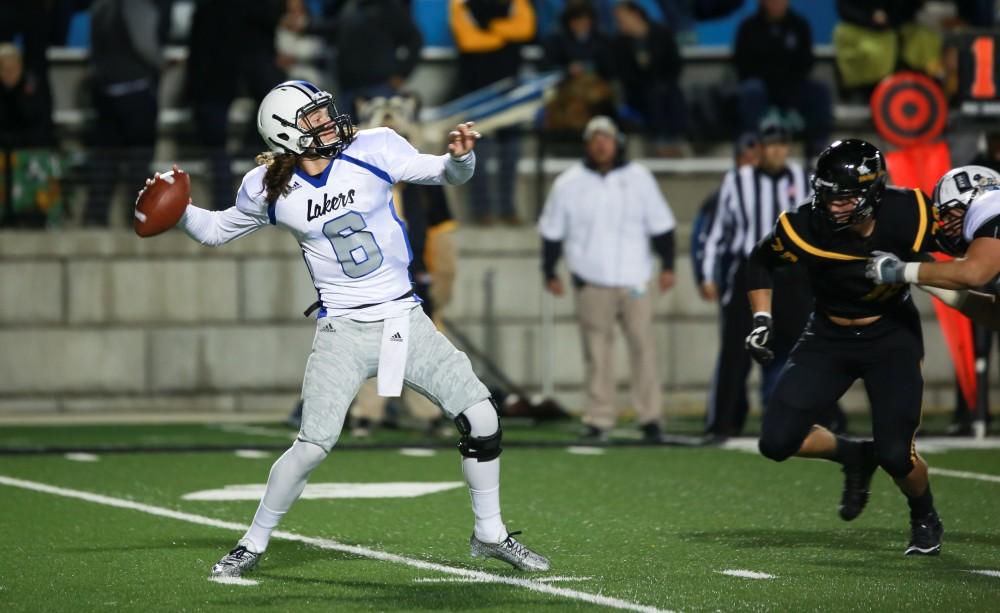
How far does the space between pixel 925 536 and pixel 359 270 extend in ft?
7.66

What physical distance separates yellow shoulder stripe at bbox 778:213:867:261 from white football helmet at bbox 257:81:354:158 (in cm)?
173

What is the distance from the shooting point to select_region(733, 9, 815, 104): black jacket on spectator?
595 inches

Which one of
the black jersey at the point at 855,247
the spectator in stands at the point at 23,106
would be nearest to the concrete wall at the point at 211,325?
the spectator in stands at the point at 23,106

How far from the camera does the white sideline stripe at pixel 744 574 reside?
677cm

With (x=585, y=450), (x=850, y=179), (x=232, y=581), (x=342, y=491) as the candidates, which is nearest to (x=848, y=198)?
(x=850, y=179)

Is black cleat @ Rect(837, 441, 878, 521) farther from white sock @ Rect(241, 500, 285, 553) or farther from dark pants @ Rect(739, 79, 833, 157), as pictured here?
dark pants @ Rect(739, 79, 833, 157)

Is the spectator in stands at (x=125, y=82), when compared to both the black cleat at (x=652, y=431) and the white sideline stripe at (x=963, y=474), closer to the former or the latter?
the black cleat at (x=652, y=431)

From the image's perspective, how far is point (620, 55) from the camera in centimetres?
1517

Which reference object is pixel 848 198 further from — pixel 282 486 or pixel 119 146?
pixel 119 146

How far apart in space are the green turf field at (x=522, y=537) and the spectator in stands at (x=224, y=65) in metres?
3.52

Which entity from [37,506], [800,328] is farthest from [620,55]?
[37,506]

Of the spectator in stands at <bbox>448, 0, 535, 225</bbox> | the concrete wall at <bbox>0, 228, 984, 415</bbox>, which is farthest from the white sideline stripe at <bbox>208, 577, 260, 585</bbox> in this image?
the spectator in stands at <bbox>448, 0, 535, 225</bbox>

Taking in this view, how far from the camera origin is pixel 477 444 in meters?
6.95

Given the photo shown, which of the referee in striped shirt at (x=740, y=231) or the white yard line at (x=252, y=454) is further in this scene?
the referee in striped shirt at (x=740, y=231)
